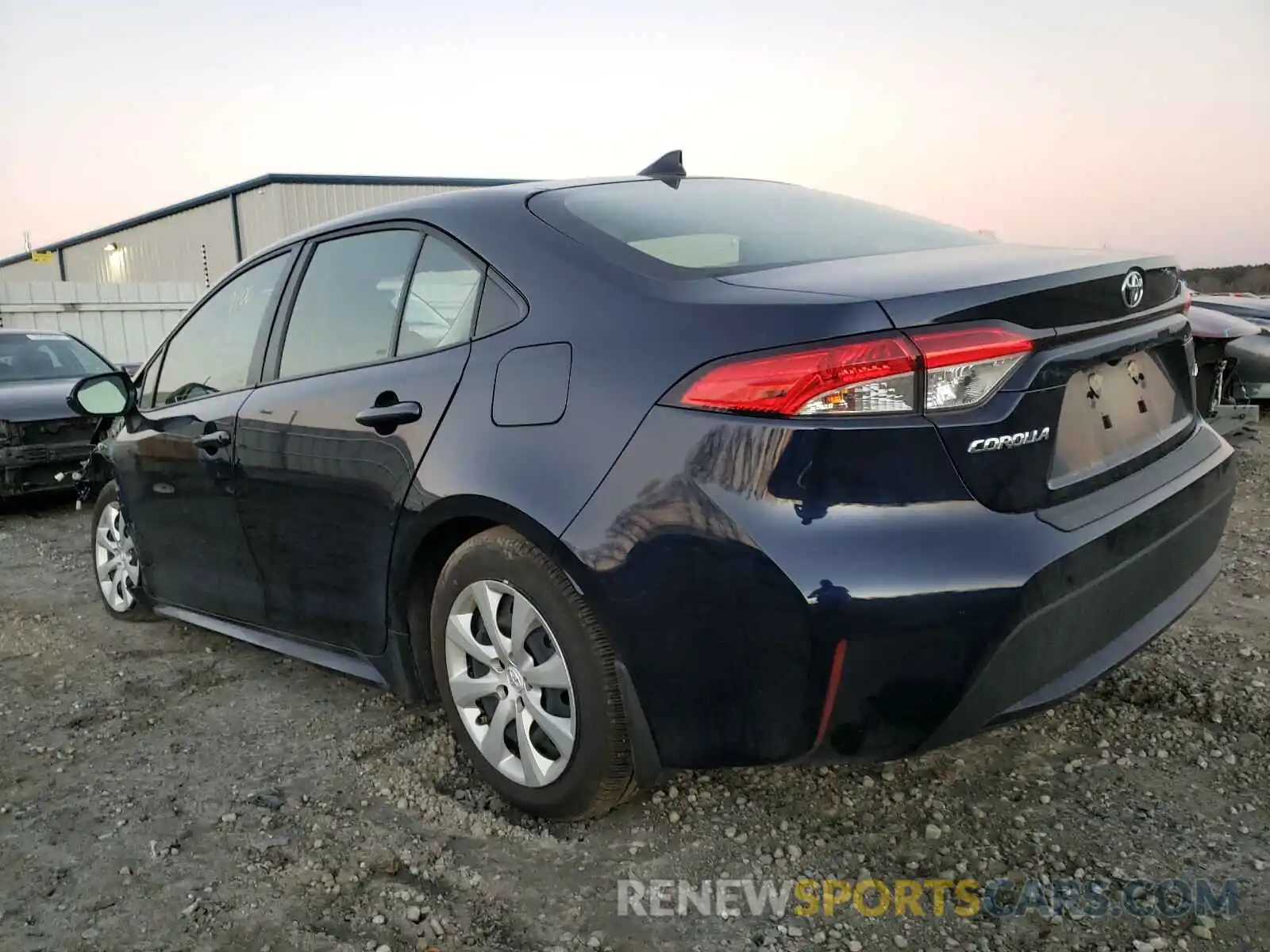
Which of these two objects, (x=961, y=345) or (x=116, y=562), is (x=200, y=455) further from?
(x=961, y=345)

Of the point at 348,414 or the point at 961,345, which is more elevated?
A: the point at 961,345

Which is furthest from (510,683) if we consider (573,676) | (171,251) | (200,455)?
(171,251)

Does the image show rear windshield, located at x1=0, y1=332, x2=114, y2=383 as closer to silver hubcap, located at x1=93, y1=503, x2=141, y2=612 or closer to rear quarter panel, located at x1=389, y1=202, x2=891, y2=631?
silver hubcap, located at x1=93, y1=503, x2=141, y2=612

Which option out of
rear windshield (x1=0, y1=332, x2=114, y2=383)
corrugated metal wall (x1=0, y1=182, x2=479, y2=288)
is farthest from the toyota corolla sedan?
corrugated metal wall (x1=0, y1=182, x2=479, y2=288)

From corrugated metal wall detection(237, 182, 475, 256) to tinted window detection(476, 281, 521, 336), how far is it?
21.0 metres

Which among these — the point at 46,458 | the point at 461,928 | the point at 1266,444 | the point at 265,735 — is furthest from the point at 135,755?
the point at 1266,444

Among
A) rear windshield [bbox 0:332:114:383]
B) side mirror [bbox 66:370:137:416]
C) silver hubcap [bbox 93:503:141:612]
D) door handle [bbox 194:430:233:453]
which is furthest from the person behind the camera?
rear windshield [bbox 0:332:114:383]

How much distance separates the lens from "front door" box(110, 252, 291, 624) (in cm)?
319

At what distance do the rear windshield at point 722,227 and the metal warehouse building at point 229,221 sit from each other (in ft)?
49.6

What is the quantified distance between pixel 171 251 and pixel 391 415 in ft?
101

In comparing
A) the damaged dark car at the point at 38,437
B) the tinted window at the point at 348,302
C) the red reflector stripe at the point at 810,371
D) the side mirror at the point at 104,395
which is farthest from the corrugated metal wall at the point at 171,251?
the red reflector stripe at the point at 810,371

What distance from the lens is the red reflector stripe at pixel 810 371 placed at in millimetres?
1803

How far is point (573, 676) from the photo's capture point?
215cm

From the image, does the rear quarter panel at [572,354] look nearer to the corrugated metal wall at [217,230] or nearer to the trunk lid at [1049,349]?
the trunk lid at [1049,349]
